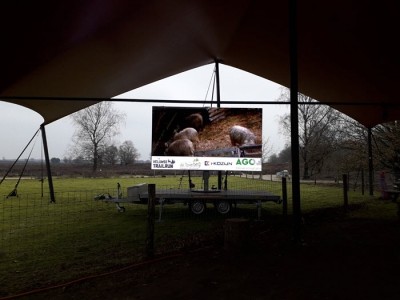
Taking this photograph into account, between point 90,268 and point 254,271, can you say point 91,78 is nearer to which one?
point 90,268

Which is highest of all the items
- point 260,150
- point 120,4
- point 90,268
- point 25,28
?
point 120,4

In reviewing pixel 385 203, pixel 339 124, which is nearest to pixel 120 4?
pixel 385 203

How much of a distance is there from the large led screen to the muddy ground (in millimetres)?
4271

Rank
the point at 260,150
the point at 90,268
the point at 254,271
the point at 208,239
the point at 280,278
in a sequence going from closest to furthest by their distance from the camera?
the point at 280,278, the point at 254,271, the point at 90,268, the point at 208,239, the point at 260,150

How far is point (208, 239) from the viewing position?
7.26 meters

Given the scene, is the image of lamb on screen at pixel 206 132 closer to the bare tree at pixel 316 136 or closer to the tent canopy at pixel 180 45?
the tent canopy at pixel 180 45

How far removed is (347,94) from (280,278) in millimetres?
8269

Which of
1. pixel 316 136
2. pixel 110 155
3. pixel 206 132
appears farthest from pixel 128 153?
pixel 206 132

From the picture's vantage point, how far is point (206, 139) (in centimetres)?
1130

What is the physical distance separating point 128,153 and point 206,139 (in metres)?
68.5

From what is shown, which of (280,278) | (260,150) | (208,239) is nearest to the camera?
(280,278)

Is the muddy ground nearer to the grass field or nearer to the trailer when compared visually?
the grass field

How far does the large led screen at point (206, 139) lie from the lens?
11.2 m

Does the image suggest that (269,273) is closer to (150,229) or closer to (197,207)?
(150,229)
